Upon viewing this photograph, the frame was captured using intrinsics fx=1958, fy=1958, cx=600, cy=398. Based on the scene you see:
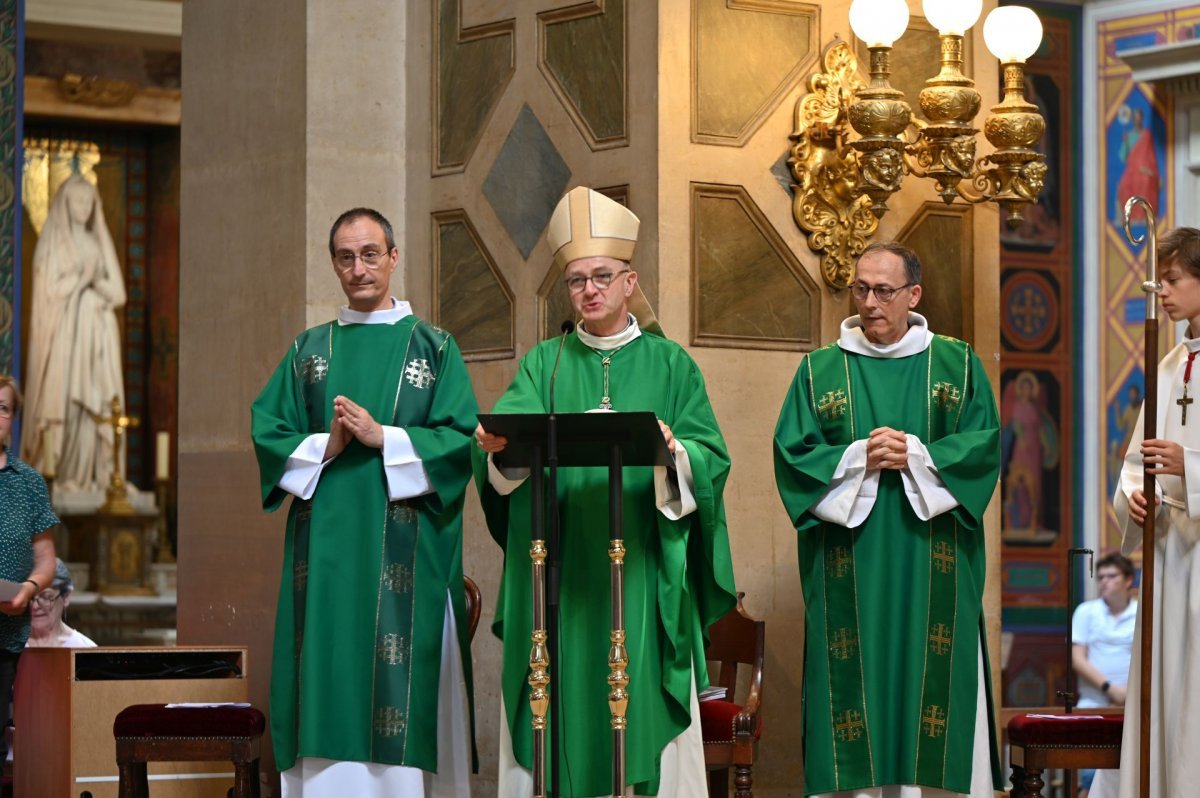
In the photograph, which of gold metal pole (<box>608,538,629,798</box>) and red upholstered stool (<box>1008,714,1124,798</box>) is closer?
gold metal pole (<box>608,538,629,798</box>)

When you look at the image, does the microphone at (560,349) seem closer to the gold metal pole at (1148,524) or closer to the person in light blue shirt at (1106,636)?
the gold metal pole at (1148,524)

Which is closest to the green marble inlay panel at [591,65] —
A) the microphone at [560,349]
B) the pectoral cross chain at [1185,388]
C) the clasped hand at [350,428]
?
the microphone at [560,349]

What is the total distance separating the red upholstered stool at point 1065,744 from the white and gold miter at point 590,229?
2.02 metres

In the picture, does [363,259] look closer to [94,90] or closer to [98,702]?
[98,702]

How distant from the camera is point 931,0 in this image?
6.64 m

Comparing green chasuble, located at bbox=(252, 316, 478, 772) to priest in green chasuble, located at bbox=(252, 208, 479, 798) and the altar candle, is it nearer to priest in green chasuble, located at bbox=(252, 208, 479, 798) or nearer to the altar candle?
priest in green chasuble, located at bbox=(252, 208, 479, 798)

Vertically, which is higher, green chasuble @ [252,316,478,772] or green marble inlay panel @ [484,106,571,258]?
green marble inlay panel @ [484,106,571,258]

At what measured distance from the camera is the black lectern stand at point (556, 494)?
15.6ft

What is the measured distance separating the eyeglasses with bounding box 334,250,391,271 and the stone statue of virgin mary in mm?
8763

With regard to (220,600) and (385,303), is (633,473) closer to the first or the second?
(385,303)

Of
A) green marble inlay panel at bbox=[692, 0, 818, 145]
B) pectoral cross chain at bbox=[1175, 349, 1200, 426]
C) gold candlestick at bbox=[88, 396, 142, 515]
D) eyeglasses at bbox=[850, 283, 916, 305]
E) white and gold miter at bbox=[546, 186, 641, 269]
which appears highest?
green marble inlay panel at bbox=[692, 0, 818, 145]

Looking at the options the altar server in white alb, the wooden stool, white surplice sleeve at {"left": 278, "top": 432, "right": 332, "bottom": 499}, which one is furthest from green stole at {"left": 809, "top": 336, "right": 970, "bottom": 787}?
the wooden stool

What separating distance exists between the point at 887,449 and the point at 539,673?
127cm

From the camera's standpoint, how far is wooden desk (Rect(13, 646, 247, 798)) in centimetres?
663
